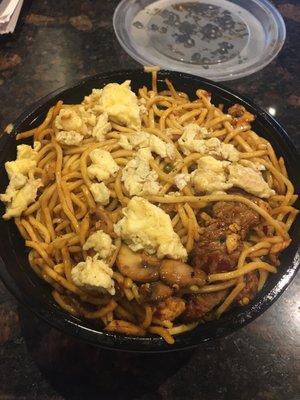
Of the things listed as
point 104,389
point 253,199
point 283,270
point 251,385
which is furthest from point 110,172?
point 251,385

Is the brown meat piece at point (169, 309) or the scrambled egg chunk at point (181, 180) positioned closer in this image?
the brown meat piece at point (169, 309)

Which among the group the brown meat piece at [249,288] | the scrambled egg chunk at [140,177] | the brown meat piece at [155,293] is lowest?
the brown meat piece at [249,288]

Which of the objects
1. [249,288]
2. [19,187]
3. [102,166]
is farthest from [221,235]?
[19,187]

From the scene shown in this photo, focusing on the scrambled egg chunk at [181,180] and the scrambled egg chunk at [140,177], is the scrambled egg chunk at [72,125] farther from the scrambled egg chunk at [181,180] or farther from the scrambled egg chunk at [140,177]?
the scrambled egg chunk at [181,180]

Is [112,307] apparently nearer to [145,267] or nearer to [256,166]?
[145,267]

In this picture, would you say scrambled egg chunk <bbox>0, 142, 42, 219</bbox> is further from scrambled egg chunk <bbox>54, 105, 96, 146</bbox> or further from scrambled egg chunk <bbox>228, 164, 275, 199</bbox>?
scrambled egg chunk <bbox>228, 164, 275, 199</bbox>

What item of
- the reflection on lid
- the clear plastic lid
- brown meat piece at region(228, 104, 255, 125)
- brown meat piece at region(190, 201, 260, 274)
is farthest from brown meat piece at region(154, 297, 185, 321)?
the reflection on lid

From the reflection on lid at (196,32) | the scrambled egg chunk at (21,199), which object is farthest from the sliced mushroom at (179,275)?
the reflection on lid at (196,32)
